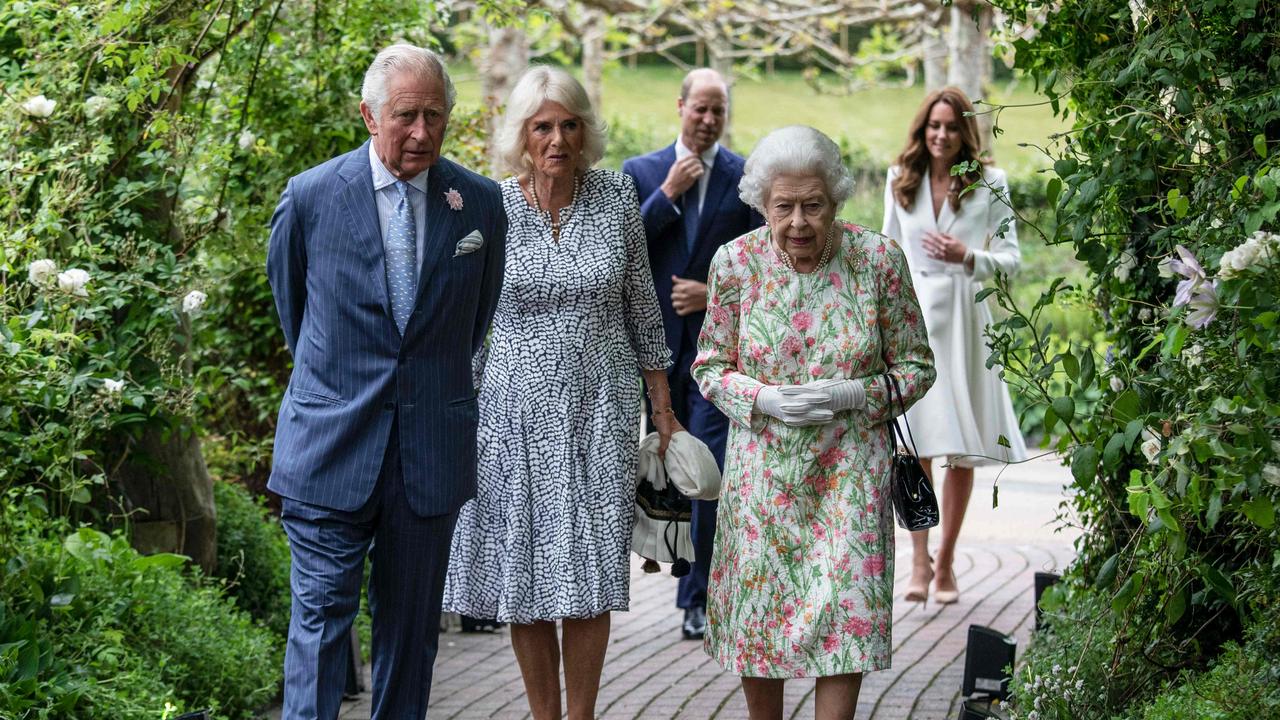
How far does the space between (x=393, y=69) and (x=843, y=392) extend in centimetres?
152

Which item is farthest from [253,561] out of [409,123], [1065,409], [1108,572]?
[1065,409]

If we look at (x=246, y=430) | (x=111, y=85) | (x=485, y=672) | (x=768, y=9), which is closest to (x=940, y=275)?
(x=485, y=672)

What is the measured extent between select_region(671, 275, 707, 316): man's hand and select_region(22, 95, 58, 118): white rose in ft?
8.32

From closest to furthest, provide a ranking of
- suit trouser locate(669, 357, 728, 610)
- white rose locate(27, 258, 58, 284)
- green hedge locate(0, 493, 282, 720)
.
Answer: green hedge locate(0, 493, 282, 720) → white rose locate(27, 258, 58, 284) → suit trouser locate(669, 357, 728, 610)

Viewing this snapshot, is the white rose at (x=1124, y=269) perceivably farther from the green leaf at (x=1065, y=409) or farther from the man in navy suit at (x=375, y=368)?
the man in navy suit at (x=375, y=368)

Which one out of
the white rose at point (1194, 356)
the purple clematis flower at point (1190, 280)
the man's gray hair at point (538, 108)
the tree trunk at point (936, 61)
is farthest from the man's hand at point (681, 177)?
the tree trunk at point (936, 61)

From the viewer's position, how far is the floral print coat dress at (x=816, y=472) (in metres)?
4.45

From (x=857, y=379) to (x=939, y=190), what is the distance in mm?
3260

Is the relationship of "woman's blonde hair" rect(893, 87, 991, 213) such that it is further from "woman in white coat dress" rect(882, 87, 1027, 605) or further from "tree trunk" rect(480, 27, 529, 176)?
"tree trunk" rect(480, 27, 529, 176)

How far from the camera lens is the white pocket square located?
4293 mm

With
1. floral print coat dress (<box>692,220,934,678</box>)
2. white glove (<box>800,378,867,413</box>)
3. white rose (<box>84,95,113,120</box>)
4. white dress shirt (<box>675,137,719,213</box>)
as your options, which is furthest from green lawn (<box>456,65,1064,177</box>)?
white glove (<box>800,378,867,413</box>)

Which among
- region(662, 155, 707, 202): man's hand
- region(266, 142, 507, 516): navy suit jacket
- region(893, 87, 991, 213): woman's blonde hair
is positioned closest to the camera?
region(266, 142, 507, 516): navy suit jacket

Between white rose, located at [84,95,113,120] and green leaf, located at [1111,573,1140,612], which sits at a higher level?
white rose, located at [84,95,113,120]

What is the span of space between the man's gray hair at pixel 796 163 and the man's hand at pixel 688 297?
1.89m
